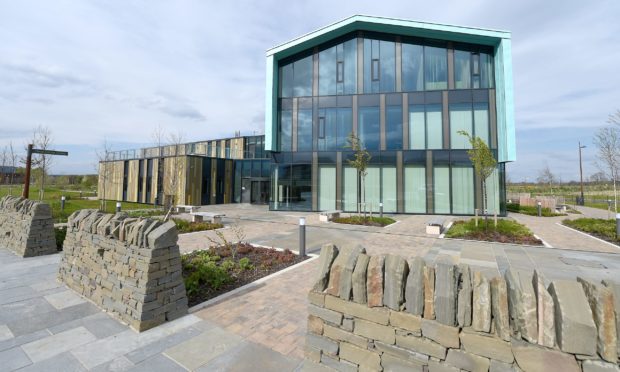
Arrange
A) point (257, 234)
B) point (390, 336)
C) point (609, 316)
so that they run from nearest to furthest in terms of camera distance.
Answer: point (609, 316), point (390, 336), point (257, 234)

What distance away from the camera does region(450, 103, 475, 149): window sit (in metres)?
20.5

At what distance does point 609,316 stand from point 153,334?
510 cm

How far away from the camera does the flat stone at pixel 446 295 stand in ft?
8.27

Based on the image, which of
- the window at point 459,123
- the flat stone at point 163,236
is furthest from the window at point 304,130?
the flat stone at point 163,236

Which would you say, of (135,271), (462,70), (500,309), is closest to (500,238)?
(500,309)

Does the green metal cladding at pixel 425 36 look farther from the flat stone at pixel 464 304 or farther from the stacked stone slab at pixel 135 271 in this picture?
the flat stone at pixel 464 304

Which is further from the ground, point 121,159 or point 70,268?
point 121,159

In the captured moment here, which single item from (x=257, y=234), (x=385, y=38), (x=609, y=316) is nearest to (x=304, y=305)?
(x=609, y=316)

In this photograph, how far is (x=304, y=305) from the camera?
16.6 feet

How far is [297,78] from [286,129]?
4676 mm

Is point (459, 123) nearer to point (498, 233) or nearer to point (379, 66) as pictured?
point (379, 66)

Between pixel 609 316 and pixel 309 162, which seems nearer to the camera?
pixel 609 316

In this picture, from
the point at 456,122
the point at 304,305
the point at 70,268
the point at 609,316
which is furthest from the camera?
the point at 456,122

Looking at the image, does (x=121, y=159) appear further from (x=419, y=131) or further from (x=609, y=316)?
(x=609, y=316)
